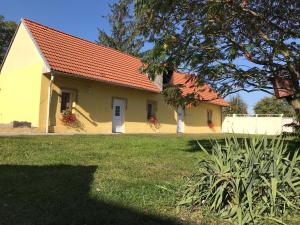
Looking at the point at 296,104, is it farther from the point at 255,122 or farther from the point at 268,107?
the point at 268,107

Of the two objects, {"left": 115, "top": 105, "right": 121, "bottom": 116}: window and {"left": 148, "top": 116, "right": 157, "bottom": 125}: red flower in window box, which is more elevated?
{"left": 115, "top": 105, "right": 121, "bottom": 116}: window

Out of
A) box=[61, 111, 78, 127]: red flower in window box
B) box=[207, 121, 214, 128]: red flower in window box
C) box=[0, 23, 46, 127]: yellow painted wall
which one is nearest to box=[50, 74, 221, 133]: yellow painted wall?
box=[61, 111, 78, 127]: red flower in window box

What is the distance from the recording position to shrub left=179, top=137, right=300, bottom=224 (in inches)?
182

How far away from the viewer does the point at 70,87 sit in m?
19.2

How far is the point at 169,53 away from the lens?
8.76m

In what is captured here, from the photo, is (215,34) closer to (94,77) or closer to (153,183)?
(153,183)

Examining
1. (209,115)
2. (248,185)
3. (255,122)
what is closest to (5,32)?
(209,115)

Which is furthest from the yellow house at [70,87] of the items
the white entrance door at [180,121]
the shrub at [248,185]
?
the shrub at [248,185]

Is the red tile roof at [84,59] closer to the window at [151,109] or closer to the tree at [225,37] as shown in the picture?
the window at [151,109]

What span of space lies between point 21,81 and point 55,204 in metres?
16.1

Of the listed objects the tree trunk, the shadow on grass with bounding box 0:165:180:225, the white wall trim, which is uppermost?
the white wall trim

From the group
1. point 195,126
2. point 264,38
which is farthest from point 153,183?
point 195,126

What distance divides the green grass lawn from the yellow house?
7625mm

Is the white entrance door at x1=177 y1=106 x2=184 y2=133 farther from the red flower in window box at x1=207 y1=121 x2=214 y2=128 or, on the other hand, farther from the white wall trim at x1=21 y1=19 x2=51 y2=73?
the white wall trim at x1=21 y1=19 x2=51 y2=73
